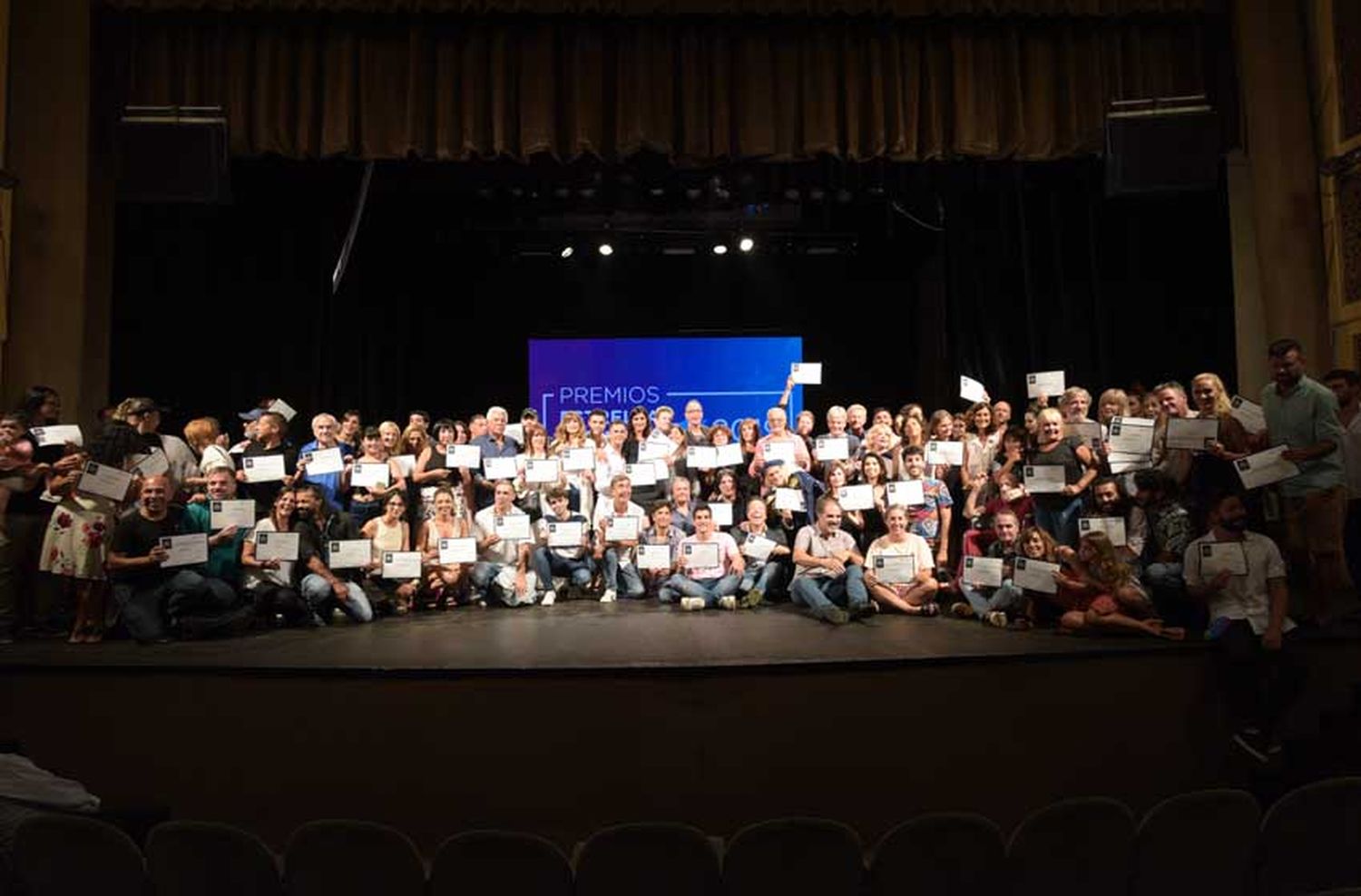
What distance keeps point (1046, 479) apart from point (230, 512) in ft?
16.7

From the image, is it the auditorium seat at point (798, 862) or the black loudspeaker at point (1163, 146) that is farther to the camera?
the black loudspeaker at point (1163, 146)

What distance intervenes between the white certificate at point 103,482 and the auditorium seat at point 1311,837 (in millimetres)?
5575

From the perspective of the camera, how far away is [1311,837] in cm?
253

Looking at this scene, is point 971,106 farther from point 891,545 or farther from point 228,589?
point 228,589

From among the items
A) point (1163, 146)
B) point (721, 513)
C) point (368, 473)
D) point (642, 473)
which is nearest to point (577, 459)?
point (642, 473)

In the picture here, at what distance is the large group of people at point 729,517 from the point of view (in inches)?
213

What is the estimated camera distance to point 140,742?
177 inches

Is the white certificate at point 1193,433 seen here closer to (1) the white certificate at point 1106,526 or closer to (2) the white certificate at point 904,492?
(1) the white certificate at point 1106,526

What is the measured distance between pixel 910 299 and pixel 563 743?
873cm

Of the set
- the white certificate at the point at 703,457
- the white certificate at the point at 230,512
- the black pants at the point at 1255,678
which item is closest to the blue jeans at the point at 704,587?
the white certificate at the point at 703,457

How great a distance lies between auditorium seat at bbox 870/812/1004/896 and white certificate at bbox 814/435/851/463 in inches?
196

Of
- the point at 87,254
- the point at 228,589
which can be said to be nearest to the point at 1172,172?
the point at 228,589

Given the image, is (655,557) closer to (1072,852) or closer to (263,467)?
(263,467)

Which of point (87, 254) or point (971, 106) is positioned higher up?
point (971, 106)
